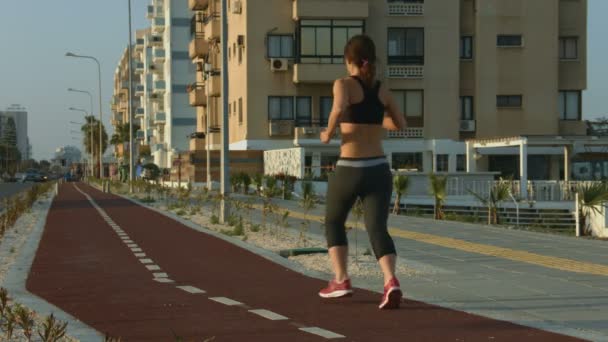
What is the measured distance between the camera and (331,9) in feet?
158

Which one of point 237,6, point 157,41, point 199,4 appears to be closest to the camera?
point 237,6

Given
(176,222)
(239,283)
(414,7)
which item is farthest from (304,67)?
(239,283)

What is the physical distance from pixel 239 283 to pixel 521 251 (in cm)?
504

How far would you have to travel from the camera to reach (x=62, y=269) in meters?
11.3

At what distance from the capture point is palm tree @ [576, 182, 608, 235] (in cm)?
1748

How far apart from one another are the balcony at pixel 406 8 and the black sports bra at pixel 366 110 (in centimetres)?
4297

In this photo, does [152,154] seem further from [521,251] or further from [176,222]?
[521,251]

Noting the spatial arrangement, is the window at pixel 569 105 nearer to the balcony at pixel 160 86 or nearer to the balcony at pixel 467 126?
the balcony at pixel 467 126

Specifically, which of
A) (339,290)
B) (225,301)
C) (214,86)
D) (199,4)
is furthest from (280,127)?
(339,290)

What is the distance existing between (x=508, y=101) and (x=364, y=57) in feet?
142

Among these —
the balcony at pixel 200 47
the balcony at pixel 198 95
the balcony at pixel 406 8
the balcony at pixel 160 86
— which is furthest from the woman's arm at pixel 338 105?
the balcony at pixel 160 86

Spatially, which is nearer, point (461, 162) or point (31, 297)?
point (31, 297)

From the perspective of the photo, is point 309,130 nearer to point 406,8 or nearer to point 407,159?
point 407,159

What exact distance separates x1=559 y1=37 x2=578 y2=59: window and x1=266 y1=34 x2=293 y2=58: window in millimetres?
A: 14840
